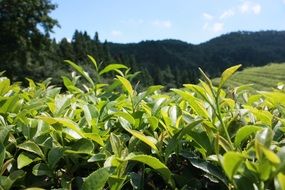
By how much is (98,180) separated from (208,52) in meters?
145

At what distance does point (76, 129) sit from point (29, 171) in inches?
7.1

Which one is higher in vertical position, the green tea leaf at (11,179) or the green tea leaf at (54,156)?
the green tea leaf at (54,156)

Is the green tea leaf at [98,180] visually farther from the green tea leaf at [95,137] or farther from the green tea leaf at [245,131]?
the green tea leaf at [245,131]

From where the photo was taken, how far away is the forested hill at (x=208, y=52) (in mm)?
130250

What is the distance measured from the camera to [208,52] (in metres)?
144

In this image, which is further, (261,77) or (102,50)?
(102,50)

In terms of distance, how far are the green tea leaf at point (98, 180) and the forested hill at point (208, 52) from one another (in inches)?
4629

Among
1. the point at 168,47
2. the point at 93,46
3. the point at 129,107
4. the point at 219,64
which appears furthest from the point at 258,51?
the point at 129,107

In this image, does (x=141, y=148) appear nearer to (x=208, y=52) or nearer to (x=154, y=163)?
(x=154, y=163)

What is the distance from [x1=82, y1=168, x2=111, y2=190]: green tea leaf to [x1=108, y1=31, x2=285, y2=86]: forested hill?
118 meters

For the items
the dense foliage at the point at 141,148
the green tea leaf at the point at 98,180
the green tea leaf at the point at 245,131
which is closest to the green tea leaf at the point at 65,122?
the dense foliage at the point at 141,148

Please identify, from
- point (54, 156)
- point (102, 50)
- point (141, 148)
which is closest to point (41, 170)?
point (54, 156)

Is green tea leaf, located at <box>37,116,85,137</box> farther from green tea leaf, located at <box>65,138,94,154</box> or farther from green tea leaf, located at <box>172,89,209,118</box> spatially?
green tea leaf, located at <box>172,89,209,118</box>

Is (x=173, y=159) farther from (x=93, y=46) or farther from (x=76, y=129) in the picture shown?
(x=93, y=46)
